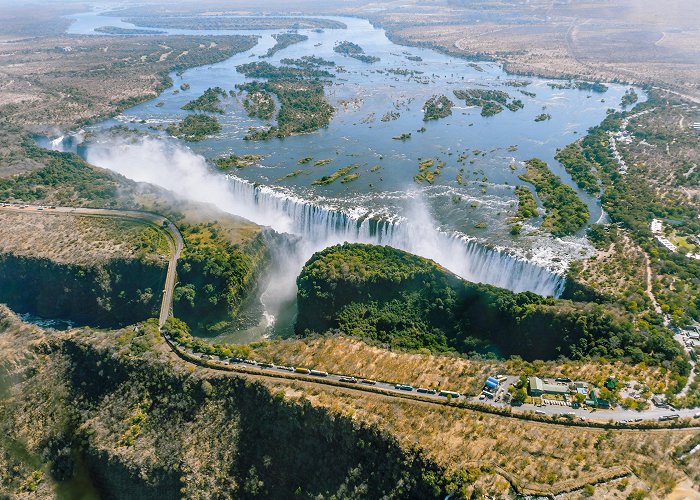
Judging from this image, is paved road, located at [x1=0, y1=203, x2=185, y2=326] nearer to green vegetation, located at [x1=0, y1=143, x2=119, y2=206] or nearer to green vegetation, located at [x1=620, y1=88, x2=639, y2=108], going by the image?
green vegetation, located at [x1=0, y1=143, x2=119, y2=206]

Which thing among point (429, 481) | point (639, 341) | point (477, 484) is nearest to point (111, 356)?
point (429, 481)

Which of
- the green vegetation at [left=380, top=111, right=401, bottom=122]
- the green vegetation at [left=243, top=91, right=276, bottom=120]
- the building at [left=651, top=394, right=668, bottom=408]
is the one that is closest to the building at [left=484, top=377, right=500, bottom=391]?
the building at [left=651, top=394, right=668, bottom=408]

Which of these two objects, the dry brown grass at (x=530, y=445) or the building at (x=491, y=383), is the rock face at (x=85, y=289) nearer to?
the dry brown grass at (x=530, y=445)

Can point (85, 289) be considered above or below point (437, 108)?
below

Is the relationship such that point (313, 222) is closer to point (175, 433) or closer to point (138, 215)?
point (138, 215)

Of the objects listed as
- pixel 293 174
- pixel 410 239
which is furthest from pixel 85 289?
pixel 410 239

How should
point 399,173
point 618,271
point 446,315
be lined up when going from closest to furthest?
1. point 446,315
2. point 618,271
3. point 399,173
